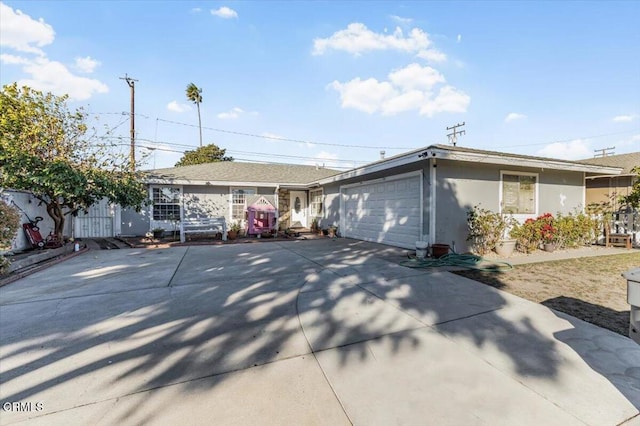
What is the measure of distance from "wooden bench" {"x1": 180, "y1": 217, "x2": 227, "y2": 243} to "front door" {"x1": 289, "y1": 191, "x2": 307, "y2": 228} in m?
4.55

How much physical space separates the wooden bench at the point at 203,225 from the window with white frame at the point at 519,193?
10045 millimetres

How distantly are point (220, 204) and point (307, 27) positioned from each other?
8328 mm

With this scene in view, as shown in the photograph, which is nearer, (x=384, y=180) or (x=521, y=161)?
(x=521, y=161)

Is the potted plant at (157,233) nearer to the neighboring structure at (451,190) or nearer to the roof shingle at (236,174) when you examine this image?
the roof shingle at (236,174)

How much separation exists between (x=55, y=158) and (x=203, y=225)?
15.8ft

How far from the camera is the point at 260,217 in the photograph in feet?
39.1

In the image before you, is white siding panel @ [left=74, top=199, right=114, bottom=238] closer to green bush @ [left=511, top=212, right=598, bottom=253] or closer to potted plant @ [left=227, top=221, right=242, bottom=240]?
potted plant @ [left=227, top=221, right=242, bottom=240]

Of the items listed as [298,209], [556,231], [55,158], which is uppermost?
[55,158]

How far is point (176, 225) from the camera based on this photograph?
1225cm

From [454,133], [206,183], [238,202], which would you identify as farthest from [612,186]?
[206,183]

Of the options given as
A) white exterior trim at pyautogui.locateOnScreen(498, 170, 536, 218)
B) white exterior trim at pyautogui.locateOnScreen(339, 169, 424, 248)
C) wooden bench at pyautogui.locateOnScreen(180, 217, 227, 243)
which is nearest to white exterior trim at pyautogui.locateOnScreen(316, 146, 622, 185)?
white exterior trim at pyautogui.locateOnScreen(498, 170, 536, 218)

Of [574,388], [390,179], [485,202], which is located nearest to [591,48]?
[485,202]

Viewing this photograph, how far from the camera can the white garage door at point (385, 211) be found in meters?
8.34

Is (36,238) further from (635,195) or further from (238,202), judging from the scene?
→ (635,195)
